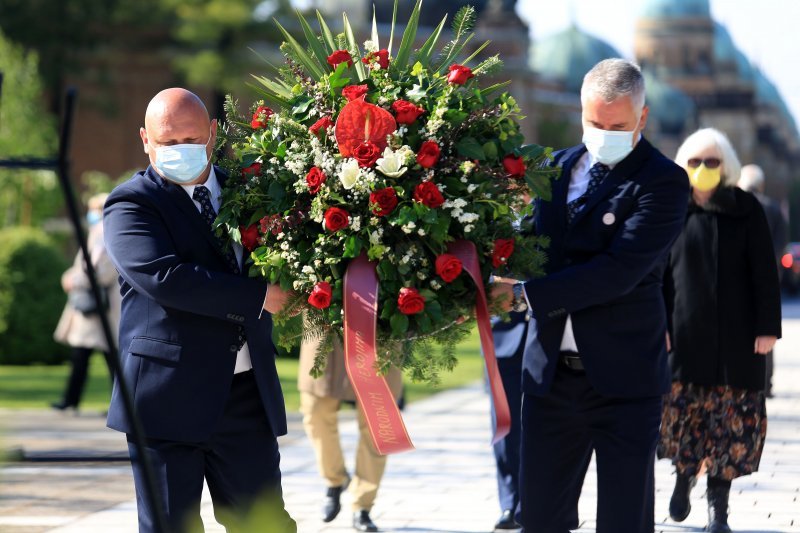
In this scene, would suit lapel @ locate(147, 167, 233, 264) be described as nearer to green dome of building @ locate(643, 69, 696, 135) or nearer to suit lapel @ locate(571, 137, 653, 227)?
suit lapel @ locate(571, 137, 653, 227)

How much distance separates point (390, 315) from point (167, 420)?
84 cm

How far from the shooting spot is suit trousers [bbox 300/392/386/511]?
753 centimetres

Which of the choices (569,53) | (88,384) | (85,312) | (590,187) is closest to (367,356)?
(590,187)

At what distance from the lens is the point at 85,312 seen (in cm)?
1258

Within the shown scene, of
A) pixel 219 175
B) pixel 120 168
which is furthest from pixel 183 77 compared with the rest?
pixel 219 175

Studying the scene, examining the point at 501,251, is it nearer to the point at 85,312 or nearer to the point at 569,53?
the point at 85,312

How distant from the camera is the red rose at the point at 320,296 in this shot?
453 cm

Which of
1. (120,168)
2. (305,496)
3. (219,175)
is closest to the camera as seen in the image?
(219,175)

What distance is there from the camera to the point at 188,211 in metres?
4.76

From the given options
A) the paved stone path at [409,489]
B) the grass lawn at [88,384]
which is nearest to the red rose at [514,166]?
the paved stone path at [409,489]

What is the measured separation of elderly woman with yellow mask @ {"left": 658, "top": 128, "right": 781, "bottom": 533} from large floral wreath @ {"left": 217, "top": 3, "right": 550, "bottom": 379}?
2.78m

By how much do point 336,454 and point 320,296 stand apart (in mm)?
3520

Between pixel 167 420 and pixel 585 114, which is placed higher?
pixel 585 114

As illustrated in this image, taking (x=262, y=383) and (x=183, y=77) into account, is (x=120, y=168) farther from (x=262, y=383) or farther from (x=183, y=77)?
(x=262, y=383)
